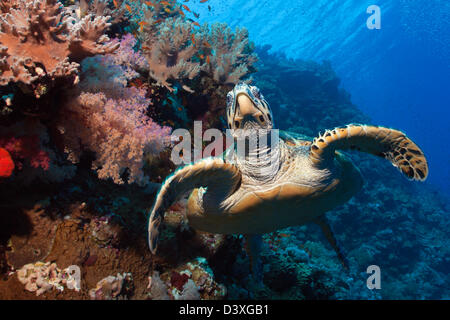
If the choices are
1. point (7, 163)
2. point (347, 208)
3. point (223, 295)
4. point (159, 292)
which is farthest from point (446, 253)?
point (7, 163)

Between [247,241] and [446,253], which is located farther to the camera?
[446,253]

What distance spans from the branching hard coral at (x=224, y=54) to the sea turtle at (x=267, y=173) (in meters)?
1.79

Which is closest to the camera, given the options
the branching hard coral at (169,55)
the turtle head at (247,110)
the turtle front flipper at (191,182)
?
the turtle front flipper at (191,182)

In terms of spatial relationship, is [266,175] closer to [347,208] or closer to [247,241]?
[247,241]

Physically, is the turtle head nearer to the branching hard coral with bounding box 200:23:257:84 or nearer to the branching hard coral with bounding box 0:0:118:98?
the branching hard coral with bounding box 0:0:118:98

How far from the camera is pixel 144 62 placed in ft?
10.3

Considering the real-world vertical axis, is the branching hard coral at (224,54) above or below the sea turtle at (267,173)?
above

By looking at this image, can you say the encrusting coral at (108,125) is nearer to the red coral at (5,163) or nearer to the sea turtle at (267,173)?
the red coral at (5,163)

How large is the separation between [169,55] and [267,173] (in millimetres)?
2413

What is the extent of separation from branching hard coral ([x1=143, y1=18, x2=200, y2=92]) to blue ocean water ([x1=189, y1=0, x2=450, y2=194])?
541 cm

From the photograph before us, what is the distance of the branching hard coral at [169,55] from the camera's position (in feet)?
10.8

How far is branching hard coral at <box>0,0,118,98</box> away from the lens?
1.54 metres

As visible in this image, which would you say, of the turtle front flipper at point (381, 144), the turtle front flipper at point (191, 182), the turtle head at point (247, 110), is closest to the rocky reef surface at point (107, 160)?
the turtle front flipper at point (191, 182)

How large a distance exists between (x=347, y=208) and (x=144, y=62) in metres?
11.4
